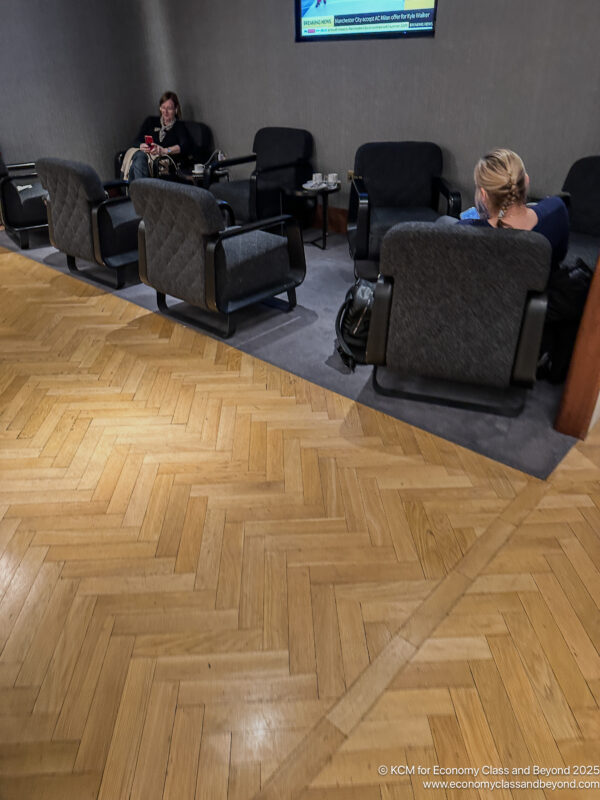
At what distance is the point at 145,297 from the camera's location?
431 centimetres

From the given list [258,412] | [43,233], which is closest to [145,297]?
[258,412]

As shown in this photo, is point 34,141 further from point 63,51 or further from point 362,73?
point 362,73

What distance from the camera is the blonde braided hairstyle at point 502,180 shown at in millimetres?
2600

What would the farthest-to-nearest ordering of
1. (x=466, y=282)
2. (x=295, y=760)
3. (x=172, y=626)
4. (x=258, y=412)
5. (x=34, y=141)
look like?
(x=34, y=141) < (x=258, y=412) < (x=466, y=282) < (x=172, y=626) < (x=295, y=760)

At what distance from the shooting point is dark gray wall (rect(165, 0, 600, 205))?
4090mm

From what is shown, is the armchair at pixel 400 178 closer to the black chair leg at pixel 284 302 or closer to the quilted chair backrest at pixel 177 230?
the black chair leg at pixel 284 302

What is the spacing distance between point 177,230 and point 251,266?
1.59ft

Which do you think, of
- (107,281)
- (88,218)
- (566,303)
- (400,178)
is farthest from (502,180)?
(107,281)

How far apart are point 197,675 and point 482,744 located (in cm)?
78

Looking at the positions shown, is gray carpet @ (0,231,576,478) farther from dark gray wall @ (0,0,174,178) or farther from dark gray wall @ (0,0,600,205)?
dark gray wall @ (0,0,174,178)

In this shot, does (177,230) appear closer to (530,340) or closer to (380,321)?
(380,321)

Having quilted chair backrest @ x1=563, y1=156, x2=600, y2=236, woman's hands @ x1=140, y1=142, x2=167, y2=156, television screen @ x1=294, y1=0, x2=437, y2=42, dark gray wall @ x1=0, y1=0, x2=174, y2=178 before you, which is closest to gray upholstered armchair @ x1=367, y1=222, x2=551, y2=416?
quilted chair backrest @ x1=563, y1=156, x2=600, y2=236

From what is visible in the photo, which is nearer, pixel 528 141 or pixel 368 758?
pixel 368 758

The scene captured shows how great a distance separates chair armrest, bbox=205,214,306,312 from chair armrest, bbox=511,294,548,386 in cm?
173
